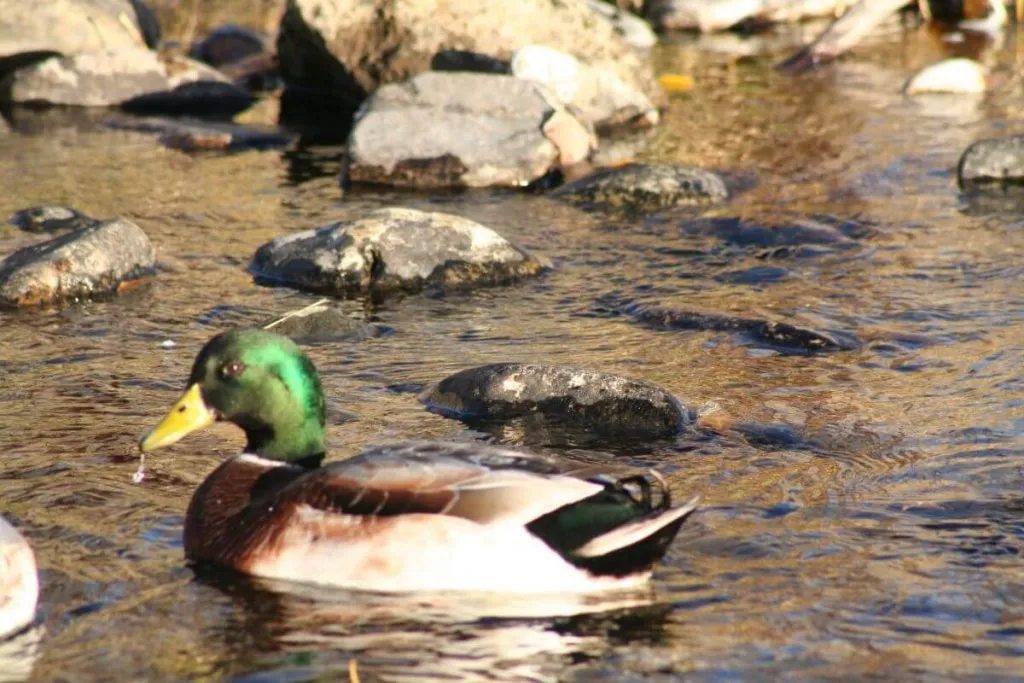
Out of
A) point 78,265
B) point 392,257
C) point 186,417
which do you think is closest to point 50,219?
point 78,265

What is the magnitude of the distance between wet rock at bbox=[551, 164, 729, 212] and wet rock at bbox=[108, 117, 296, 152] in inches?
101

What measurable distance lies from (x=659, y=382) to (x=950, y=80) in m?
7.52

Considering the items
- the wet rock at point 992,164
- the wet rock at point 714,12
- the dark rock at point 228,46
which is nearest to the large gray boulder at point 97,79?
the dark rock at point 228,46

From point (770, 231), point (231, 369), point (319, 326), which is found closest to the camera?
point (231, 369)

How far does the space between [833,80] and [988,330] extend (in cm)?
703

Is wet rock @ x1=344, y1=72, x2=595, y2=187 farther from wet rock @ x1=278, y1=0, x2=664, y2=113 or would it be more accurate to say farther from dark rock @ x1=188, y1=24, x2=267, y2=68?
dark rock @ x1=188, y1=24, x2=267, y2=68

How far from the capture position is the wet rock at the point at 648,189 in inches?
385

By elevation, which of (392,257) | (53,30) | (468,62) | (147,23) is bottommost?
(392,257)

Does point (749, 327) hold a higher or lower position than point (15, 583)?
lower

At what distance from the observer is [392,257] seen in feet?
26.7

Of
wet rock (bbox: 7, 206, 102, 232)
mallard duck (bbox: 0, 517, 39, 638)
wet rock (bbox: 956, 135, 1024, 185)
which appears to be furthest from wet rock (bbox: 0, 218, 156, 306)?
wet rock (bbox: 956, 135, 1024, 185)

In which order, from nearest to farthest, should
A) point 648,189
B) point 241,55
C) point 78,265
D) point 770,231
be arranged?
point 78,265
point 770,231
point 648,189
point 241,55

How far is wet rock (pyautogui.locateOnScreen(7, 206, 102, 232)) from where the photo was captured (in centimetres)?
892

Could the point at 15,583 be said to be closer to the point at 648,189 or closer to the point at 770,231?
the point at 770,231
